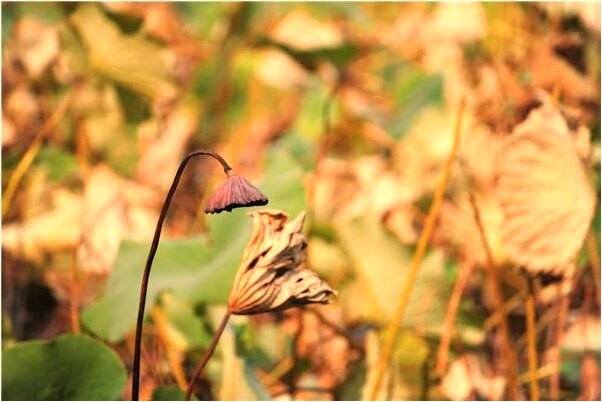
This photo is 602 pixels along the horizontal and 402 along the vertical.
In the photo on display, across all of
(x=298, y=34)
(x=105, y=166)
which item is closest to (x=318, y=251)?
(x=105, y=166)

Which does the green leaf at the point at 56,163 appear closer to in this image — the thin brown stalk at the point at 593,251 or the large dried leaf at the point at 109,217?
the large dried leaf at the point at 109,217

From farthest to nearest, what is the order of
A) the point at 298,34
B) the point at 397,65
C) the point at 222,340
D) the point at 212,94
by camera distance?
the point at 397,65, the point at 298,34, the point at 212,94, the point at 222,340

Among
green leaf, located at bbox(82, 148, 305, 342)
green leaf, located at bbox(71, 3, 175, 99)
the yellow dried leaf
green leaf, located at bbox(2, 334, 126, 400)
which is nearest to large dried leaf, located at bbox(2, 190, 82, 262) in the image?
green leaf, located at bbox(71, 3, 175, 99)

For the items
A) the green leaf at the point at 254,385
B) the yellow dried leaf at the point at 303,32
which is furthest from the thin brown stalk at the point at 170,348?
the yellow dried leaf at the point at 303,32

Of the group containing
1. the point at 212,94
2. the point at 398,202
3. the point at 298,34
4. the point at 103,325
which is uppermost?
the point at 298,34

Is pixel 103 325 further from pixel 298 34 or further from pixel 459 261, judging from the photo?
pixel 298 34

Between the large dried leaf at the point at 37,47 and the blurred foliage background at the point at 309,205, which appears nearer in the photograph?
the blurred foliage background at the point at 309,205

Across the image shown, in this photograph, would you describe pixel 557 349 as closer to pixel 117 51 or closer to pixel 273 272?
pixel 273 272
